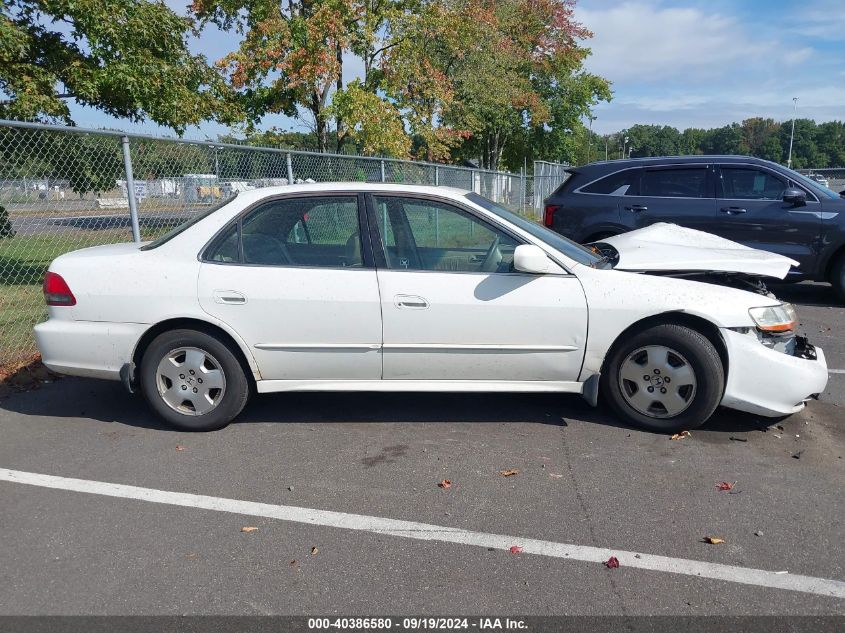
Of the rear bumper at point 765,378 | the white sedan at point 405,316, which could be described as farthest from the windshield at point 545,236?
the rear bumper at point 765,378

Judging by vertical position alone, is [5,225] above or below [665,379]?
above

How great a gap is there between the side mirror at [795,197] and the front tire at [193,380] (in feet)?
22.9

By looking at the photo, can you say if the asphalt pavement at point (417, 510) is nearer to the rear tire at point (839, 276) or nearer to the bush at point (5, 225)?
the bush at point (5, 225)

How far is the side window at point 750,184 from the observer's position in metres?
8.38

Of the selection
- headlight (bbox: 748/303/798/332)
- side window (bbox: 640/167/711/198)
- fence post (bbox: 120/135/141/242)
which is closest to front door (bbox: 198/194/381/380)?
headlight (bbox: 748/303/798/332)

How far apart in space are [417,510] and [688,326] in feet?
6.79

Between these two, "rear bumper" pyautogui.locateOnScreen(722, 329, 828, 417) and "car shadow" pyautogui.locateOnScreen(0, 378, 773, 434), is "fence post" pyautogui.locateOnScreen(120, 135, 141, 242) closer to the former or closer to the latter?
"car shadow" pyautogui.locateOnScreen(0, 378, 773, 434)

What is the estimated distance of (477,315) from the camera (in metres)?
4.19

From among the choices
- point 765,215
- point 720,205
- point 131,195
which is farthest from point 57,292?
point 765,215

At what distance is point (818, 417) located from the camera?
4.68 meters

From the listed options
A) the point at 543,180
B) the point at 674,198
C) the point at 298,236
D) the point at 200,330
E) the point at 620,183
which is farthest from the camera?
the point at 543,180

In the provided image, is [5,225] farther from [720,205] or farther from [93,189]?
[720,205]

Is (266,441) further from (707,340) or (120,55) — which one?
(120,55)

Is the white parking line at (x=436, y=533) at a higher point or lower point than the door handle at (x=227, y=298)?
lower
